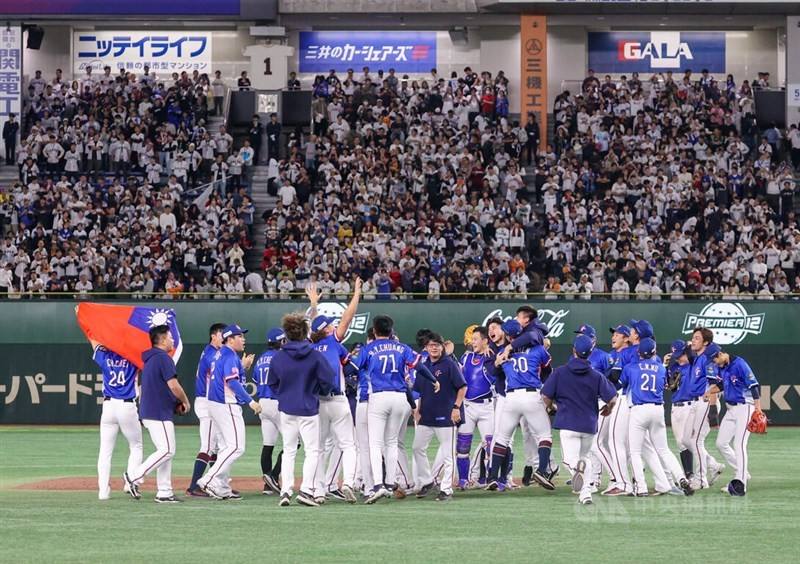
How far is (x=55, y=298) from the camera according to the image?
32.2 meters

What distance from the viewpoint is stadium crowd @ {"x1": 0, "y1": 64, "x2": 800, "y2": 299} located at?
34.4 meters

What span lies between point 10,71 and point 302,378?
31.1 metres

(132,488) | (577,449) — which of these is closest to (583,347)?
(577,449)

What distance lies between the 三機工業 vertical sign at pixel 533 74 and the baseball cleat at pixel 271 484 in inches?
1089

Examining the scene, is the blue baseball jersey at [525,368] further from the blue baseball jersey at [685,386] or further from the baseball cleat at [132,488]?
the baseball cleat at [132,488]

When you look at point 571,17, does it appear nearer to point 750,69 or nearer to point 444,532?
point 750,69

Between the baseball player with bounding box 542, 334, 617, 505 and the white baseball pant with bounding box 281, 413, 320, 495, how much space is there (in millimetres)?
2814

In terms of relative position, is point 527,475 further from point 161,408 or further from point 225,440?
point 161,408

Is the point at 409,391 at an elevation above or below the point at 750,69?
below

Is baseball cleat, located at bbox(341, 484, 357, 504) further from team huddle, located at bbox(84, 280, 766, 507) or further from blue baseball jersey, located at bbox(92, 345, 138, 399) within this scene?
blue baseball jersey, located at bbox(92, 345, 138, 399)

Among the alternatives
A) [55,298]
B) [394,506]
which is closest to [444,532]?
[394,506]

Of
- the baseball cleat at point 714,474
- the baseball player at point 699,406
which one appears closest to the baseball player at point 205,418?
the baseball player at point 699,406

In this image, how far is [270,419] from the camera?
693 inches

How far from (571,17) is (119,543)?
36.9 metres
